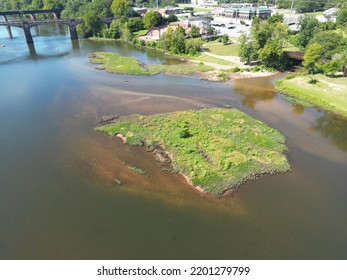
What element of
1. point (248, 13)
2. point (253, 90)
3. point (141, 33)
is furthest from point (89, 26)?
point (253, 90)

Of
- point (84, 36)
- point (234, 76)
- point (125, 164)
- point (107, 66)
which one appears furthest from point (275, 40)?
point (84, 36)

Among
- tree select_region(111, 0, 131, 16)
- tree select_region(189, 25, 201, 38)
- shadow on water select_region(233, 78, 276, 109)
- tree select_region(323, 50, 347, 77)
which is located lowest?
shadow on water select_region(233, 78, 276, 109)

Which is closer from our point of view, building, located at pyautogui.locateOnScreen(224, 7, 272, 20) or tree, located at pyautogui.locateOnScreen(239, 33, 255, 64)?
tree, located at pyautogui.locateOnScreen(239, 33, 255, 64)

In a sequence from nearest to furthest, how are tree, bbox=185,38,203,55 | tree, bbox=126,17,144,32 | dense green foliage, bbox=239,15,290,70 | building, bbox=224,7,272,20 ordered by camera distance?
dense green foliage, bbox=239,15,290,70
tree, bbox=185,38,203,55
tree, bbox=126,17,144,32
building, bbox=224,7,272,20

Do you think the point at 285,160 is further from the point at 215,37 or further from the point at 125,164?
the point at 215,37

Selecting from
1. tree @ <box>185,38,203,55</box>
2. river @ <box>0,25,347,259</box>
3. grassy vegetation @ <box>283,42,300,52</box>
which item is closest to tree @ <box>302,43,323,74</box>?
river @ <box>0,25,347,259</box>

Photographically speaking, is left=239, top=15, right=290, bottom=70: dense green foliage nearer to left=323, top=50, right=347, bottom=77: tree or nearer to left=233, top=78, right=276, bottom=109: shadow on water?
left=233, top=78, right=276, bottom=109: shadow on water

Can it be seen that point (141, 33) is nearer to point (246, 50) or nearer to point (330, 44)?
point (246, 50)

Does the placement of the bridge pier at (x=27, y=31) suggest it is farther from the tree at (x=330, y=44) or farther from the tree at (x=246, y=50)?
the tree at (x=330, y=44)
